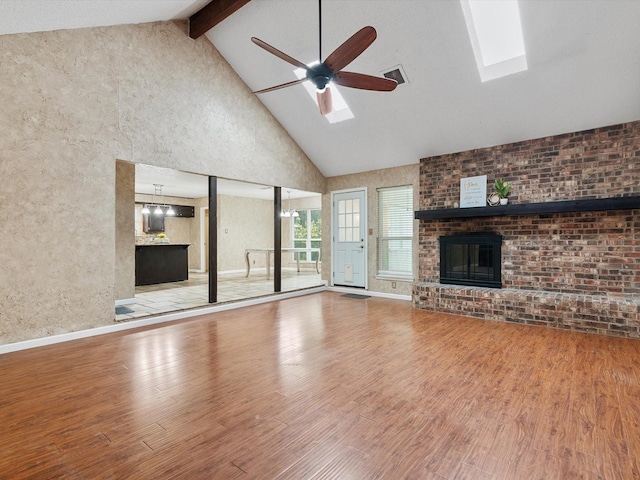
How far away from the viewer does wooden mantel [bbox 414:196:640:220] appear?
3.87m

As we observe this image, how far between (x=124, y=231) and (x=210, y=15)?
11.6 feet

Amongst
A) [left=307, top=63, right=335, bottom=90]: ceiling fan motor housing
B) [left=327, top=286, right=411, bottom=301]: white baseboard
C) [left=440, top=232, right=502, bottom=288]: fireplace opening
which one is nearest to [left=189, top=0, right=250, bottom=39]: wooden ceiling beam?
[left=307, top=63, right=335, bottom=90]: ceiling fan motor housing

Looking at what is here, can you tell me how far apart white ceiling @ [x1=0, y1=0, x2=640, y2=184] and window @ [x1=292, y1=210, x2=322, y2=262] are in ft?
18.2

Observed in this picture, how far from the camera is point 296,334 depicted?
3.86 meters

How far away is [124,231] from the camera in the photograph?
17.6 ft

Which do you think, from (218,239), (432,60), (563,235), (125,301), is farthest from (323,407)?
(218,239)

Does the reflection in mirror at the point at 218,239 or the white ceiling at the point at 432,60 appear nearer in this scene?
the white ceiling at the point at 432,60

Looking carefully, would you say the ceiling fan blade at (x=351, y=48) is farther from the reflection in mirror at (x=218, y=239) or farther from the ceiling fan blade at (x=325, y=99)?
the reflection in mirror at (x=218, y=239)

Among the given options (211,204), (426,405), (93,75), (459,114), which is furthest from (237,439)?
(459,114)

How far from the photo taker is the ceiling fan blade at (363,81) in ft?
10.2

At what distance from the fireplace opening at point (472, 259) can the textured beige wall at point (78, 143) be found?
4.19 m

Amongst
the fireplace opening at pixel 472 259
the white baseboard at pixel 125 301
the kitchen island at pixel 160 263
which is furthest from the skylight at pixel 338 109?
the kitchen island at pixel 160 263

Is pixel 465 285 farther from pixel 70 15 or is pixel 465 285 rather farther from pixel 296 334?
pixel 70 15

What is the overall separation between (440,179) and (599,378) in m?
3.68
